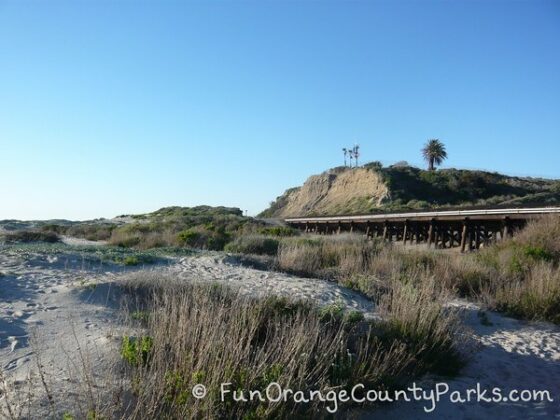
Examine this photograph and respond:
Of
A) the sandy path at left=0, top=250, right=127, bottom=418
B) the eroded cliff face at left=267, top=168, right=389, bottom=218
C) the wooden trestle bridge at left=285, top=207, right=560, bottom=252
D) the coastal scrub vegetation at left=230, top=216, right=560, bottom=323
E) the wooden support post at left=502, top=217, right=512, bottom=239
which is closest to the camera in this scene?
the sandy path at left=0, top=250, right=127, bottom=418

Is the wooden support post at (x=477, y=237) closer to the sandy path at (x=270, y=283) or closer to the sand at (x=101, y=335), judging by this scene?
the sand at (x=101, y=335)

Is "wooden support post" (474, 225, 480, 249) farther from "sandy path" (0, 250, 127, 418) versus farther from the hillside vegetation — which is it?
the hillside vegetation

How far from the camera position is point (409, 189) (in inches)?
2189

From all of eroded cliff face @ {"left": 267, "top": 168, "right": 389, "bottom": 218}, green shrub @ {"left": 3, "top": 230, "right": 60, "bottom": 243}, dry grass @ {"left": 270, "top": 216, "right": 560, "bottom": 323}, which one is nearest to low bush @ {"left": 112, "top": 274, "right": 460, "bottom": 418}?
dry grass @ {"left": 270, "top": 216, "right": 560, "bottom": 323}

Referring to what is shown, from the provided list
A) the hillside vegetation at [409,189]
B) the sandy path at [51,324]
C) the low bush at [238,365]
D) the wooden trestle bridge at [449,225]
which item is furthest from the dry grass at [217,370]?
the hillside vegetation at [409,189]

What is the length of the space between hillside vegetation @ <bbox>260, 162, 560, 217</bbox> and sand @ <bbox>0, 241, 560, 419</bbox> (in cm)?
3850

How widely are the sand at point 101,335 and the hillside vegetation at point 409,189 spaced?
38500mm

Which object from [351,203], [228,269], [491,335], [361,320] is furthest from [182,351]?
[351,203]

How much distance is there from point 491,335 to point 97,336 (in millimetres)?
6393

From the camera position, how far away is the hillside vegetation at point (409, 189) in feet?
173

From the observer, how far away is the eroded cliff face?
5540 centimetres

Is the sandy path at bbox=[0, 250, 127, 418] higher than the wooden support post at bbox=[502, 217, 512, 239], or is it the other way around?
the wooden support post at bbox=[502, 217, 512, 239]

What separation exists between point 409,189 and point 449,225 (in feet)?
106

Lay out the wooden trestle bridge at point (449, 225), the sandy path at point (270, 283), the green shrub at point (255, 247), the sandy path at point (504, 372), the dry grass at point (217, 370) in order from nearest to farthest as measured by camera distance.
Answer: the dry grass at point (217, 370), the sandy path at point (504, 372), the sandy path at point (270, 283), the green shrub at point (255, 247), the wooden trestle bridge at point (449, 225)
